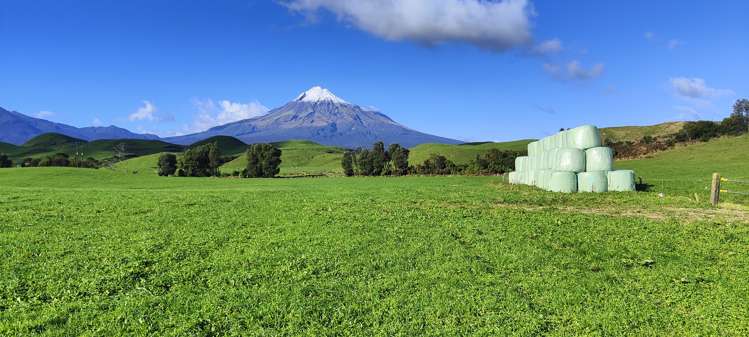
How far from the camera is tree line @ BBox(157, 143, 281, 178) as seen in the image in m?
91.8

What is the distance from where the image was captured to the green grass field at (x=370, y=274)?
7.51 m

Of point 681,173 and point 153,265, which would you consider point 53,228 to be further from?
point 681,173

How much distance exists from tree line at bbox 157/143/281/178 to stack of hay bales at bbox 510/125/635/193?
65.3 meters

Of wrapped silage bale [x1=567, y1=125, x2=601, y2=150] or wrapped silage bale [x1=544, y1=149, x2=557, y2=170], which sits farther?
wrapped silage bale [x1=544, y1=149, x2=557, y2=170]

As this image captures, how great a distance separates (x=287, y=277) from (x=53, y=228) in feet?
30.0

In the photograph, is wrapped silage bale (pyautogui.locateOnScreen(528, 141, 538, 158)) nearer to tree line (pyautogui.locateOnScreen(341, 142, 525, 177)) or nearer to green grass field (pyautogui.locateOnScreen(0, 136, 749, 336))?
green grass field (pyautogui.locateOnScreen(0, 136, 749, 336))

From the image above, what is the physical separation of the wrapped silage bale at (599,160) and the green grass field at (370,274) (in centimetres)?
1205

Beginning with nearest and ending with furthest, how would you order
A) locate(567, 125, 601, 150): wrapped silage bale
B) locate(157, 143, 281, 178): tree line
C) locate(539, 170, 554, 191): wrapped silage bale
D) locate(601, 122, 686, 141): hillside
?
locate(567, 125, 601, 150): wrapped silage bale
locate(539, 170, 554, 191): wrapped silage bale
locate(157, 143, 281, 178): tree line
locate(601, 122, 686, 141): hillside

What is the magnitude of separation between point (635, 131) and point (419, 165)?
82.7m

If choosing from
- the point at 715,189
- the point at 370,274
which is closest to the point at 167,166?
the point at 715,189

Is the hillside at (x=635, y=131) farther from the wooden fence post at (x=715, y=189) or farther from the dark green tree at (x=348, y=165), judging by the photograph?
the wooden fence post at (x=715, y=189)

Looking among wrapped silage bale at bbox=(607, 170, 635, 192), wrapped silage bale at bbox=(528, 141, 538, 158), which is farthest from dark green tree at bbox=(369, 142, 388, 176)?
→ wrapped silage bale at bbox=(607, 170, 635, 192)

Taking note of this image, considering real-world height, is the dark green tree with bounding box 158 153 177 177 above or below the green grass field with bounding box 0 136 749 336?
above

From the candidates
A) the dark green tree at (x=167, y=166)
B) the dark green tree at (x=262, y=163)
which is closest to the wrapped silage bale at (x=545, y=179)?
the dark green tree at (x=262, y=163)
